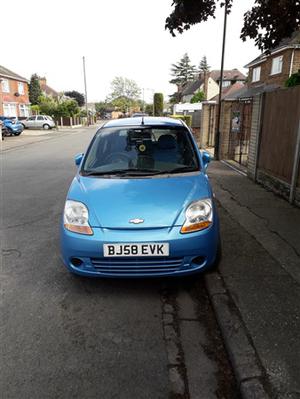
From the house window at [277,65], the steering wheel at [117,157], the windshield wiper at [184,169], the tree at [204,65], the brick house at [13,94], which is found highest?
the tree at [204,65]

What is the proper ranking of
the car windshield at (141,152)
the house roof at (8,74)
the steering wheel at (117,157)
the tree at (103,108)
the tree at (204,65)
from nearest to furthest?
the car windshield at (141,152) < the steering wheel at (117,157) < the house roof at (8,74) < the tree at (103,108) < the tree at (204,65)

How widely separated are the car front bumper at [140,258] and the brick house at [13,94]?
41.2m

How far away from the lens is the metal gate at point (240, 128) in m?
11.7

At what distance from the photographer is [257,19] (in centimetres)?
781

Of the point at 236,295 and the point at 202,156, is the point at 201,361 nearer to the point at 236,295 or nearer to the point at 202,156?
the point at 236,295

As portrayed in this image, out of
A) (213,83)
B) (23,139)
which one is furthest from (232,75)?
(23,139)

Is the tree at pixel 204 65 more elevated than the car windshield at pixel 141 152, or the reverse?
the tree at pixel 204 65

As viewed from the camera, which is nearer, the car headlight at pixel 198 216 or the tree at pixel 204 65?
the car headlight at pixel 198 216

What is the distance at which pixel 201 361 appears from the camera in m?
2.75

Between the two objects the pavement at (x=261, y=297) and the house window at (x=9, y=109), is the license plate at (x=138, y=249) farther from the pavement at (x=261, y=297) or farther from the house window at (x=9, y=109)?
the house window at (x=9, y=109)

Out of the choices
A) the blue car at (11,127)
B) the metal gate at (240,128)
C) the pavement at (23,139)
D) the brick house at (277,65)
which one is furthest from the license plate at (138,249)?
the blue car at (11,127)

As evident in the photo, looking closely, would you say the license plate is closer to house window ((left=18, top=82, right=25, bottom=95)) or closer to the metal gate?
the metal gate

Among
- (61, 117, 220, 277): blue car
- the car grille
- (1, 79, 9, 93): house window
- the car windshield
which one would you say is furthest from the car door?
the car grille

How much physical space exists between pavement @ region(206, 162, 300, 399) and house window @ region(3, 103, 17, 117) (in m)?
41.7
